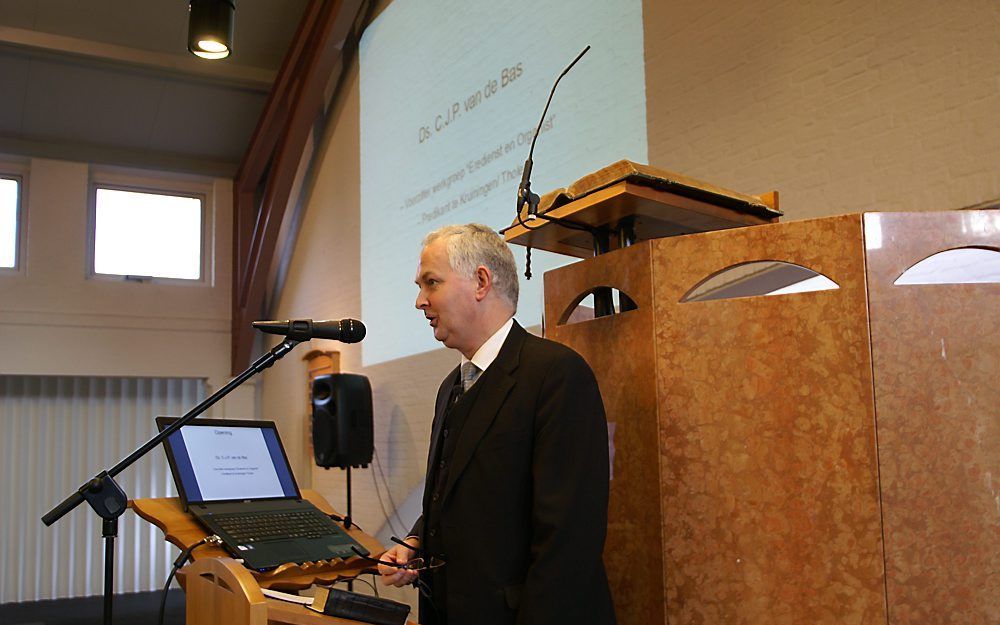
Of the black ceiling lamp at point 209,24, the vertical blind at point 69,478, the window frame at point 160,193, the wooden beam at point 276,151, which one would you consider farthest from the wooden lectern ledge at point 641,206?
the vertical blind at point 69,478

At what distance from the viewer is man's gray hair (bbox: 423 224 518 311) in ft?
Result: 6.30

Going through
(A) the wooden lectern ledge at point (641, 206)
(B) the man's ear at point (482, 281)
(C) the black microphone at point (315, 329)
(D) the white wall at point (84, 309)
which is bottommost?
(C) the black microphone at point (315, 329)

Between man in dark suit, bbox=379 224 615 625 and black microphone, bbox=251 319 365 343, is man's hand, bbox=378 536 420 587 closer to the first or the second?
man in dark suit, bbox=379 224 615 625

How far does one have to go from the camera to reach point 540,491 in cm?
168

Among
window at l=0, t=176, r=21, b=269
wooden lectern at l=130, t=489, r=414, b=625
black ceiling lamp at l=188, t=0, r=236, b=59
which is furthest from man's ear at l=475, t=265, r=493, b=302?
window at l=0, t=176, r=21, b=269

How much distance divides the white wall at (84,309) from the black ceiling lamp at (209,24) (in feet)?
10.9

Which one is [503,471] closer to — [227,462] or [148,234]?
[227,462]

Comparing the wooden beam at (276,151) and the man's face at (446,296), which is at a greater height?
the wooden beam at (276,151)

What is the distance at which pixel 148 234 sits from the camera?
8.02 metres

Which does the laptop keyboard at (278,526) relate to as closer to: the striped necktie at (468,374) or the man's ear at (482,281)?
the striped necktie at (468,374)

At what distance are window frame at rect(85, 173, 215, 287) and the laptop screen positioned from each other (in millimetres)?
5324

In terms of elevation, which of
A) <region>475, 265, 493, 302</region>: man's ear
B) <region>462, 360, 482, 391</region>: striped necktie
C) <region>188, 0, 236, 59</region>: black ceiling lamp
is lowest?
<region>462, 360, 482, 391</region>: striped necktie

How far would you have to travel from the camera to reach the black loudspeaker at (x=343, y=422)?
18.2 ft

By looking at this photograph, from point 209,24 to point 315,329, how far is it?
3.36 metres
